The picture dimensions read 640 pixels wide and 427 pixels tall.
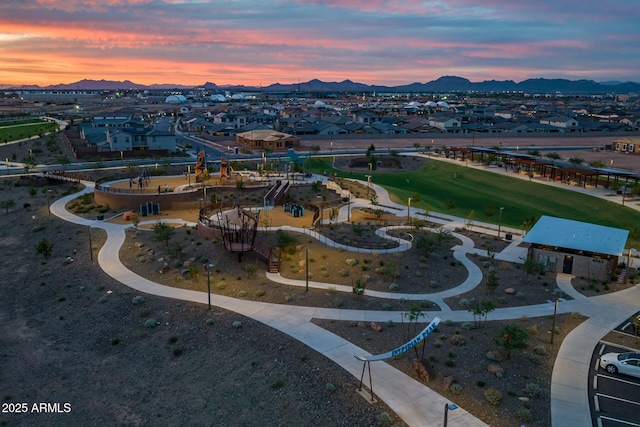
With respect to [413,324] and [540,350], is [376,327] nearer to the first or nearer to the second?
[413,324]

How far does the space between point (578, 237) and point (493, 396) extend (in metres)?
24.3

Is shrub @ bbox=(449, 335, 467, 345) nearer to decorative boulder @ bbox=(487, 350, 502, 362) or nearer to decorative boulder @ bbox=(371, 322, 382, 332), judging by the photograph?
decorative boulder @ bbox=(487, 350, 502, 362)

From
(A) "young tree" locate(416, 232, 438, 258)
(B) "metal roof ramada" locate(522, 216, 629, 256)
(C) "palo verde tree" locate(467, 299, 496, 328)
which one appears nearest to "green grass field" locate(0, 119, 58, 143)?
(A) "young tree" locate(416, 232, 438, 258)

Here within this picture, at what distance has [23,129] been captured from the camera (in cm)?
15300

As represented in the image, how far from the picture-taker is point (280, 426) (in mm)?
22766

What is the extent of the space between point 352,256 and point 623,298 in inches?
788

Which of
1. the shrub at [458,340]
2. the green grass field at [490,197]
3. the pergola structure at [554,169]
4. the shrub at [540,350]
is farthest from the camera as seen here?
the pergola structure at [554,169]

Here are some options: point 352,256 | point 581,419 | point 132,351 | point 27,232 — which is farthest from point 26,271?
point 581,419

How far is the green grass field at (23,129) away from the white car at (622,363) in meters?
133

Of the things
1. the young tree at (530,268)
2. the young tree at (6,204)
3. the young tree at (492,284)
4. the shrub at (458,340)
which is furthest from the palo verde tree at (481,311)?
the young tree at (6,204)

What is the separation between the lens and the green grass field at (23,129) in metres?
132

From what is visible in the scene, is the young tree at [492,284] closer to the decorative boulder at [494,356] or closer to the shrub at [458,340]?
the shrub at [458,340]

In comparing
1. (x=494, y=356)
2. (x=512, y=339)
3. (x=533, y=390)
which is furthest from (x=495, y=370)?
(x=533, y=390)

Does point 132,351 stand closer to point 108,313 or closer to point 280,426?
point 108,313
